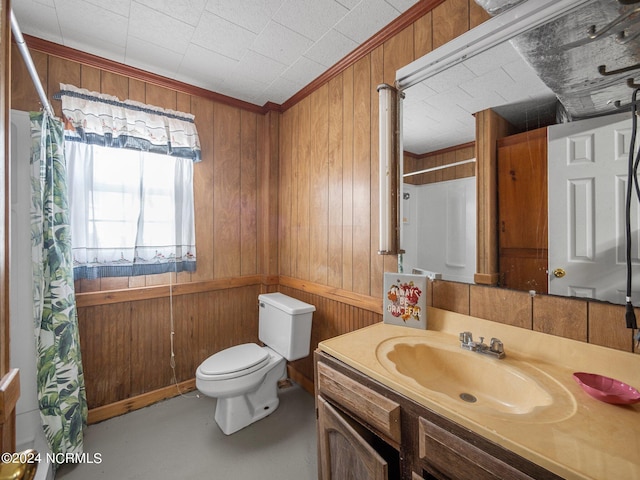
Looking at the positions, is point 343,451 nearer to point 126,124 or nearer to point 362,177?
point 362,177

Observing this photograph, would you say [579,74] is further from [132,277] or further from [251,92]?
[132,277]

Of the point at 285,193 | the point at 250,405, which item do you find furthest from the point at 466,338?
the point at 285,193

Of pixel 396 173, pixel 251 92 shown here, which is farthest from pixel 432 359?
pixel 251 92

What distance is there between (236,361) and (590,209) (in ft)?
6.29

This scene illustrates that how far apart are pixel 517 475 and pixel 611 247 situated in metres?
0.77

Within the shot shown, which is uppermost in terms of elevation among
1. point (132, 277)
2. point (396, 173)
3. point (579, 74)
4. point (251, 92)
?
point (251, 92)

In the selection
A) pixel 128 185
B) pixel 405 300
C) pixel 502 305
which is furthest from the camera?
pixel 128 185

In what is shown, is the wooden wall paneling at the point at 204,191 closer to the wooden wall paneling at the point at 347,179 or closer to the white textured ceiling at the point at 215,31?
the white textured ceiling at the point at 215,31

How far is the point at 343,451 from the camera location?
3.49ft

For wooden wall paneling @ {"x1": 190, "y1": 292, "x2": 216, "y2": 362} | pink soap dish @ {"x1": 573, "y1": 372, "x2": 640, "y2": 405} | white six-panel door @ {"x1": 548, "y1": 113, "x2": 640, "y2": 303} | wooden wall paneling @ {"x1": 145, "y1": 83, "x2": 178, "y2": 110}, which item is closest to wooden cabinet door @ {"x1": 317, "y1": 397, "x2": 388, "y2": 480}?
pink soap dish @ {"x1": 573, "y1": 372, "x2": 640, "y2": 405}

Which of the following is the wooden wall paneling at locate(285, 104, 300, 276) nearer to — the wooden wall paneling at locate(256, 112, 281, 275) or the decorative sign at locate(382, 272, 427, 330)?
the wooden wall paneling at locate(256, 112, 281, 275)

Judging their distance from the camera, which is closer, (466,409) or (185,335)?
(466,409)

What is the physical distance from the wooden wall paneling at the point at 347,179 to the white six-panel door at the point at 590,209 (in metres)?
1.02

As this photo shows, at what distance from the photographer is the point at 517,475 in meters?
0.61
